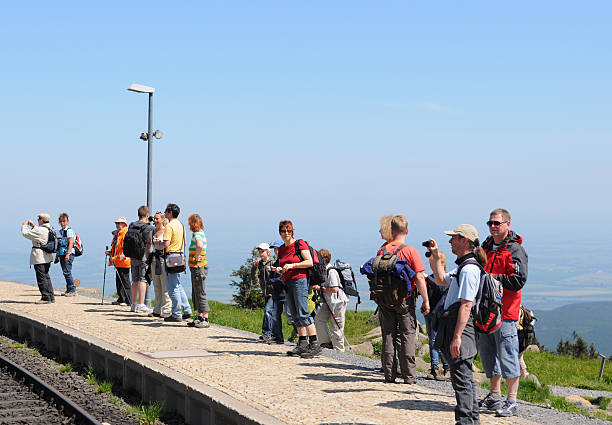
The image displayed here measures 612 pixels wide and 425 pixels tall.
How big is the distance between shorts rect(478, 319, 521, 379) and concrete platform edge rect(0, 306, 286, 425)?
2301 millimetres

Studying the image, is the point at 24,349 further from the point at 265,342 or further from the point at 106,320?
the point at 265,342

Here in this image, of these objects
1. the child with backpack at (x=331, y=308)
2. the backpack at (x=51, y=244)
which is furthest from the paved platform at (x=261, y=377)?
the backpack at (x=51, y=244)

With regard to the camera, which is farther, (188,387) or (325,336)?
(325,336)

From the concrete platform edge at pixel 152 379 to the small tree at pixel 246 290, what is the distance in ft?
39.0

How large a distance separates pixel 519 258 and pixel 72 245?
1372 centimetres

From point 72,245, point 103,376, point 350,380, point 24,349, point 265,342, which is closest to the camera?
point 350,380

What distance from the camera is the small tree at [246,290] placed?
2652 centimetres

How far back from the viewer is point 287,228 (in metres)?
11.2

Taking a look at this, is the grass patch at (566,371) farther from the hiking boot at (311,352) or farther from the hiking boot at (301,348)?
the hiking boot at (301,348)

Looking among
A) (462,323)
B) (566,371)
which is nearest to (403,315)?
(462,323)

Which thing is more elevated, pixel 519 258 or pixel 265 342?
pixel 519 258

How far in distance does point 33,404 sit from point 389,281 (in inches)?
188

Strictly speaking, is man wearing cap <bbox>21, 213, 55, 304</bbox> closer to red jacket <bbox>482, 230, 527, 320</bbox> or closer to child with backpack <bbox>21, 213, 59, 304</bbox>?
child with backpack <bbox>21, 213, 59, 304</bbox>

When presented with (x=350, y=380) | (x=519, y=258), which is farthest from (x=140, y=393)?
(x=519, y=258)
